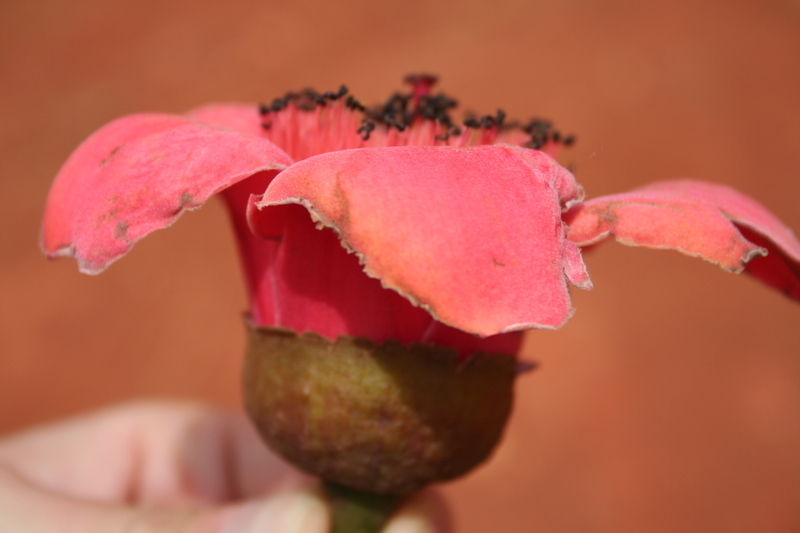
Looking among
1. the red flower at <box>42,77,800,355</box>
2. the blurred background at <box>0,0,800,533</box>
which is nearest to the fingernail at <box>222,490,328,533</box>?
the red flower at <box>42,77,800,355</box>

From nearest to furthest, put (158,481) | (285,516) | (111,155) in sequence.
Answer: (111,155), (285,516), (158,481)

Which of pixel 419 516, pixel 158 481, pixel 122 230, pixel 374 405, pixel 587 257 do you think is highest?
pixel 122 230

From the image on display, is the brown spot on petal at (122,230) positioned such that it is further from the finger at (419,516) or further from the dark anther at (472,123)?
the finger at (419,516)

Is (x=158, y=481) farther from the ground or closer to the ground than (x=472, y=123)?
closer to the ground

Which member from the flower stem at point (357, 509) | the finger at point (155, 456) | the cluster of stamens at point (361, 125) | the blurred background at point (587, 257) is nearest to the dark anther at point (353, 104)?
the cluster of stamens at point (361, 125)

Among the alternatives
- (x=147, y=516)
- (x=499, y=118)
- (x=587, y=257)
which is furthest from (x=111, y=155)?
(x=587, y=257)

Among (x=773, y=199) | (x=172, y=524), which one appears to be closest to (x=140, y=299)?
(x=172, y=524)

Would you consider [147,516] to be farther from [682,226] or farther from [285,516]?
[682,226]

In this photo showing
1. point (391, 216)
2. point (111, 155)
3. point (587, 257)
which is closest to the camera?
point (391, 216)
